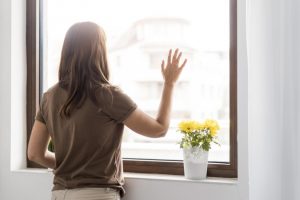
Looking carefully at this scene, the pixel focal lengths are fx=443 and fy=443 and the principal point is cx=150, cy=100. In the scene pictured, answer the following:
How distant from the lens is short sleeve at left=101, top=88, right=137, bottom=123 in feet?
5.43

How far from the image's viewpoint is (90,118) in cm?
168

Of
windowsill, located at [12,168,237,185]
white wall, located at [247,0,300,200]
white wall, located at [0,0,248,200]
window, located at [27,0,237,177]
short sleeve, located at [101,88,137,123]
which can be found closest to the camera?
white wall, located at [247,0,300,200]

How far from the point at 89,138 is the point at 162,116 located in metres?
0.29

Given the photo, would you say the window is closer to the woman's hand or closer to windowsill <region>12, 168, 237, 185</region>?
windowsill <region>12, 168, 237, 185</region>

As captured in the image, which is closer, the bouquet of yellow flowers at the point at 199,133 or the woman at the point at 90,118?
the woman at the point at 90,118

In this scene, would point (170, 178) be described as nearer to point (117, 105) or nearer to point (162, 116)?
point (162, 116)

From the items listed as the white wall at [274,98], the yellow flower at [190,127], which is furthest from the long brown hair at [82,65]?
the white wall at [274,98]

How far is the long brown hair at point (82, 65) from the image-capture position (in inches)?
65.7

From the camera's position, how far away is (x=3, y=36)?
224 cm

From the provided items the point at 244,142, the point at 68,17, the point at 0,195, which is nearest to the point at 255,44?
the point at 244,142

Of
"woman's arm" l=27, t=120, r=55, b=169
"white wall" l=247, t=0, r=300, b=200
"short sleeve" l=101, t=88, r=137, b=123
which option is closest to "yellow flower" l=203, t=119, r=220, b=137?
"white wall" l=247, t=0, r=300, b=200

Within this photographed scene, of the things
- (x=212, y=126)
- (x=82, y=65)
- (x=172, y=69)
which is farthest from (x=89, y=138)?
(x=212, y=126)

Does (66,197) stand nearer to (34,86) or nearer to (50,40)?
(34,86)

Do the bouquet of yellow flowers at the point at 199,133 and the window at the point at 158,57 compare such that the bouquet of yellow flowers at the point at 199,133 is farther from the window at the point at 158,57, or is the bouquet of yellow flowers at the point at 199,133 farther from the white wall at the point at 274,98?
the white wall at the point at 274,98
